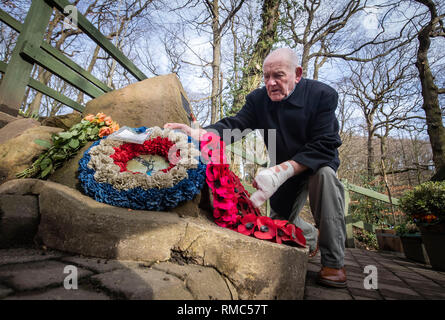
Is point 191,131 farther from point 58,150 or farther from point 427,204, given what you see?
point 427,204

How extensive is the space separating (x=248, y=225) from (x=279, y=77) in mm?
1239

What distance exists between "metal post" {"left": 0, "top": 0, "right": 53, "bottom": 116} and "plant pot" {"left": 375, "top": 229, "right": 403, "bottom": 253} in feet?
21.8

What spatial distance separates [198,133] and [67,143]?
1.17 m

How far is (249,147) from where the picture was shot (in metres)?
7.21

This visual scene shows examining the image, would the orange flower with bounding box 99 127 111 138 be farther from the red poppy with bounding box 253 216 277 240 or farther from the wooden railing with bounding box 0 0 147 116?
the red poppy with bounding box 253 216 277 240

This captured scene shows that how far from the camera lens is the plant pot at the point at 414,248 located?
12.2 ft

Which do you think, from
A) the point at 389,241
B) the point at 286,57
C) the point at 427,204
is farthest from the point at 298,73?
the point at 389,241

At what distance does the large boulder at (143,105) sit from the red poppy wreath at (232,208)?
1.07 meters

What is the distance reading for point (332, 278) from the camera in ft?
5.25

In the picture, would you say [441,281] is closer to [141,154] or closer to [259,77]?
[141,154]

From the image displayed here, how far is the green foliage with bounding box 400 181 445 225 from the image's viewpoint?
307 centimetres

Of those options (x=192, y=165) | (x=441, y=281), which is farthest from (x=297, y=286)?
(x=441, y=281)

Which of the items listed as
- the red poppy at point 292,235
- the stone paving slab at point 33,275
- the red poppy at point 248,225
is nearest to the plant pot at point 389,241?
the red poppy at point 292,235

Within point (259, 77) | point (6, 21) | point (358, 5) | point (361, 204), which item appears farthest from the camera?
point (358, 5)
